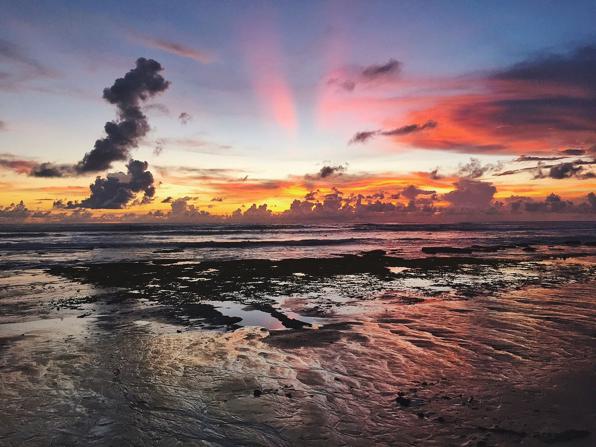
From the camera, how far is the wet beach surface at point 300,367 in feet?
26.0

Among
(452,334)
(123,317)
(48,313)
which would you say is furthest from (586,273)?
(48,313)

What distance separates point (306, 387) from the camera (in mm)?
10000

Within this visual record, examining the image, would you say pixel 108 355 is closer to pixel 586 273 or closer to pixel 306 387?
pixel 306 387

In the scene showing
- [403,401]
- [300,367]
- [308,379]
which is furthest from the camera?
[300,367]

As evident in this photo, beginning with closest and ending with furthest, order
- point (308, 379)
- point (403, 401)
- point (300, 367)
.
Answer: point (403, 401) → point (308, 379) → point (300, 367)

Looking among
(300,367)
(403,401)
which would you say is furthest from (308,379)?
(403,401)

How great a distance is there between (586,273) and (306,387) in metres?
29.9

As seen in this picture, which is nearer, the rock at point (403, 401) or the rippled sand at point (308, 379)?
the rippled sand at point (308, 379)

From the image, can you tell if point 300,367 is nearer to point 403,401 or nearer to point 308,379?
point 308,379

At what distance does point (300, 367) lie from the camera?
448 inches

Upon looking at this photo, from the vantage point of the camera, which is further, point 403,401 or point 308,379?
point 308,379

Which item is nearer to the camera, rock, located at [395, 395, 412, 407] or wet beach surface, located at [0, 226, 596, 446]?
wet beach surface, located at [0, 226, 596, 446]

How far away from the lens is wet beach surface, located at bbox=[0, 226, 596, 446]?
26.0ft

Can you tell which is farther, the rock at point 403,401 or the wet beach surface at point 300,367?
the rock at point 403,401
